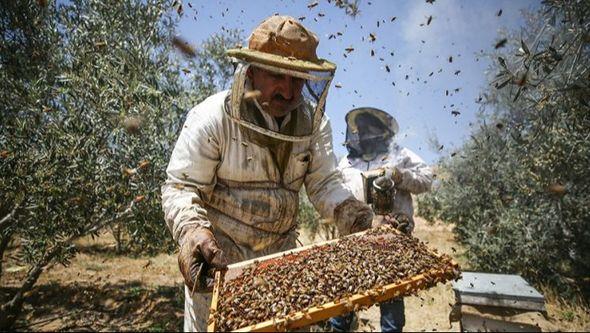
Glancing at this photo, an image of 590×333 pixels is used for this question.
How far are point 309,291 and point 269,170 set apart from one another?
1182 millimetres

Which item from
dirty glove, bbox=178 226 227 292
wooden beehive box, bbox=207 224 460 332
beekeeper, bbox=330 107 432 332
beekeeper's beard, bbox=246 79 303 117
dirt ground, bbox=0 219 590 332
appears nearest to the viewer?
wooden beehive box, bbox=207 224 460 332

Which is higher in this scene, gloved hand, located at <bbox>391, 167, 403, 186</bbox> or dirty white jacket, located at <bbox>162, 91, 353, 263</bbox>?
dirty white jacket, located at <bbox>162, 91, 353, 263</bbox>

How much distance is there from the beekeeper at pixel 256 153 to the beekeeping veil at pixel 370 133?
11.7ft

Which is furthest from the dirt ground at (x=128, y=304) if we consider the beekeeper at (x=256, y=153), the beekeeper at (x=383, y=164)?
the beekeeper at (x=256, y=153)

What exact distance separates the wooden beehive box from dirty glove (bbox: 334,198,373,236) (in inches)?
27.2

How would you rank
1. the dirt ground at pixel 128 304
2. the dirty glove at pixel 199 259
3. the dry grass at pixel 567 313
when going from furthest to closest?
the dirt ground at pixel 128 304, the dry grass at pixel 567 313, the dirty glove at pixel 199 259

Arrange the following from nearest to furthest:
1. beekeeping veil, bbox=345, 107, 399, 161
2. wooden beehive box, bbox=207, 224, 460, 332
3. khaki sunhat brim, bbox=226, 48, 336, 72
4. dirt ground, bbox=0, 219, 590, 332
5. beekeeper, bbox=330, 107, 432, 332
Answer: wooden beehive box, bbox=207, 224, 460, 332, khaki sunhat brim, bbox=226, 48, 336, 72, beekeeper, bbox=330, 107, 432, 332, beekeeping veil, bbox=345, 107, 399, 161, dirt ground, bbox=0, 219, 590, 332

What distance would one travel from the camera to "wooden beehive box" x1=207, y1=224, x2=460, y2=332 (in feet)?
7.10

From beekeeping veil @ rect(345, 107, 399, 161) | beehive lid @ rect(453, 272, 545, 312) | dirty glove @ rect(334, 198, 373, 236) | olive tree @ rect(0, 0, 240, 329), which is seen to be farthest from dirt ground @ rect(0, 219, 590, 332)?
dirty glove @ rect(334, 198, 373, 236)

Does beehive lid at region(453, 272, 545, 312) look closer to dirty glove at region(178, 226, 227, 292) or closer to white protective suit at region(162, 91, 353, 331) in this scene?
white protective suit at region(162, 91, 353, 331)

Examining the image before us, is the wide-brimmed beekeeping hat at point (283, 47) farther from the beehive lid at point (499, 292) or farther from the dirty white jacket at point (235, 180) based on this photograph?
the beehive lid at point (499, 292)

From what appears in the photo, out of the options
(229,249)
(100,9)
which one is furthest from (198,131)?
(100,9)

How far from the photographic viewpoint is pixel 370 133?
6.91 meters

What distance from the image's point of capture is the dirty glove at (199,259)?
234cm
